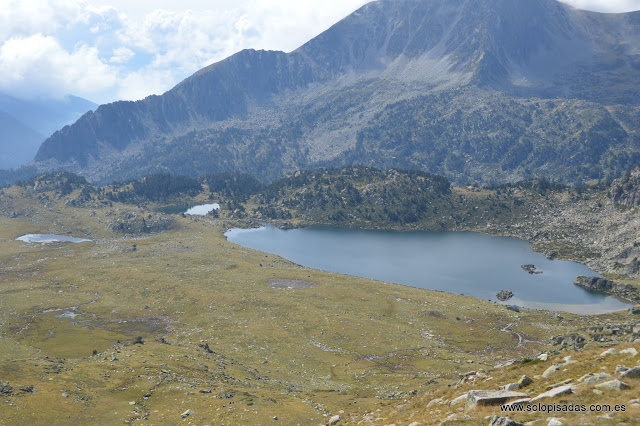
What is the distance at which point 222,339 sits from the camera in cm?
8488

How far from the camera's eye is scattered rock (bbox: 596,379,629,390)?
A: 22.0 m

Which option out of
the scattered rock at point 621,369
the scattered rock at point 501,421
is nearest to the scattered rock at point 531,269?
the scattered rock at point 621,369

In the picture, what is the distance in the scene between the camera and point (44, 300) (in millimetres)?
113062

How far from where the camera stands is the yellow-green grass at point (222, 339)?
47031 mm

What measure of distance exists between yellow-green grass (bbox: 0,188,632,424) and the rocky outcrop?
151ft

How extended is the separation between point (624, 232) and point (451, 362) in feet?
542

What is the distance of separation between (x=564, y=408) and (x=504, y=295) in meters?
133

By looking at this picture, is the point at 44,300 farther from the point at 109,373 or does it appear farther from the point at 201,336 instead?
the point at 109,373

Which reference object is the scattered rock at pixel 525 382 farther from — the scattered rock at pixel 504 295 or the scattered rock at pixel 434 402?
the scattered rock at pixel 504 295

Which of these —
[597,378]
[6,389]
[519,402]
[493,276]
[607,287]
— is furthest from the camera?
[493,276]

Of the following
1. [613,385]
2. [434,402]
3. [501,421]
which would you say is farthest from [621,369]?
[434,402]

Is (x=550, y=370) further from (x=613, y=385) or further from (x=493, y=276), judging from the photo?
(x=493, y=276)

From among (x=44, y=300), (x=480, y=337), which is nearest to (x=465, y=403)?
(x=480, y=337)

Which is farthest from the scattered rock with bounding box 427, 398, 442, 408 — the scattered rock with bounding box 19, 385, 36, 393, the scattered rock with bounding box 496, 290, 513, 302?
the scattered rock with bounding box 496, 290, 513, 302
